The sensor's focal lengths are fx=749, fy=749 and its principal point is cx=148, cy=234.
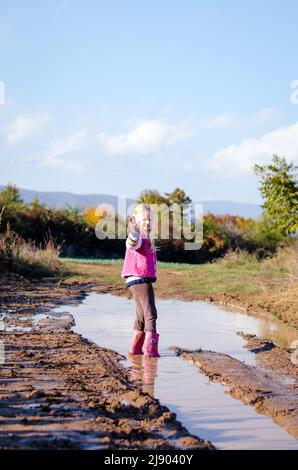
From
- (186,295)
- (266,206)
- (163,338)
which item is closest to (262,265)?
(266,206)

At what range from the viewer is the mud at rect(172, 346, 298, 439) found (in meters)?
7.05

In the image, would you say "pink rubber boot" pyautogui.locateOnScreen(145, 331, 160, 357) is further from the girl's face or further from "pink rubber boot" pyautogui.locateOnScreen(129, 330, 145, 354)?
the girl's face

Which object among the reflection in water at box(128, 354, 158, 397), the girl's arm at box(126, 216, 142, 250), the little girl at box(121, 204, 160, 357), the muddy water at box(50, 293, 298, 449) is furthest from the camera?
the little girl at box(121, 204, 160, 357)

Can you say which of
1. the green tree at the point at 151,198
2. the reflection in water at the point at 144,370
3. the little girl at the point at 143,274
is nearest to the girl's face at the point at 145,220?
the little girl at the point at 143,274

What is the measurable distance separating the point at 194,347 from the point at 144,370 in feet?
6.07

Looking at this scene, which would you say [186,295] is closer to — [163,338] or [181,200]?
[163,338]

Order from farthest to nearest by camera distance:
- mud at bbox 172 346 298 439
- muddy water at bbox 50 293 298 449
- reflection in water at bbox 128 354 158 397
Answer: reflection in water at bbox 128 354 158 397 → mud at bbox 172 346 298 439 → muddy water at bbox 50 293 298 449

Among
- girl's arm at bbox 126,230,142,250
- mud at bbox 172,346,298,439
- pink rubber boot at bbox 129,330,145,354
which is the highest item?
girl's arm at bbox 126,230,142,250

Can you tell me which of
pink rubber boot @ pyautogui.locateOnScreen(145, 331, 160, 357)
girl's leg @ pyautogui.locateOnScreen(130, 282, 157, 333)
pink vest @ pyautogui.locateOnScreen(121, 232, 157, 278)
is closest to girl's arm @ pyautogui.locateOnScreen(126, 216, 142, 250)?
pink vest @ pyautogui.locateOnScreen(121, 232, 157, 278)

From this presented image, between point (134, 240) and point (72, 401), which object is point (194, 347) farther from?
point (72, 401)

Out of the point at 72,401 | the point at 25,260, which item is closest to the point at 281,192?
the point at 25,260

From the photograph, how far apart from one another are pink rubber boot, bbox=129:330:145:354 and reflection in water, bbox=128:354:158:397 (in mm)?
100

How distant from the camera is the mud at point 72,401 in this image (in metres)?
5.57

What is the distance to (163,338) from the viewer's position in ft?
37.6
